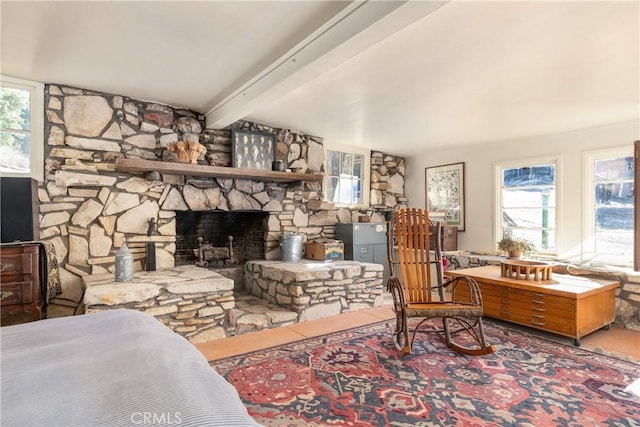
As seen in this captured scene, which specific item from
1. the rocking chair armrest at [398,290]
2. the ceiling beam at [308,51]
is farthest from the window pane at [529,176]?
the ceiling beam at [308,51]

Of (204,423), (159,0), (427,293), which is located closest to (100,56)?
(159,0)

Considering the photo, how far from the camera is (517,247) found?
4.28 m

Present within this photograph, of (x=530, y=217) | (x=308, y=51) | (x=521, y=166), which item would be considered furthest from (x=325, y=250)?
Answer: (x=521, y=166)

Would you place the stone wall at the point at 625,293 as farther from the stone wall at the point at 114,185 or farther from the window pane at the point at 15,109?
the window pane at the point at 15,109

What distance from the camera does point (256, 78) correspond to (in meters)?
2.83

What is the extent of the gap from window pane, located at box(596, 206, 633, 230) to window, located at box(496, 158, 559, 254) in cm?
42

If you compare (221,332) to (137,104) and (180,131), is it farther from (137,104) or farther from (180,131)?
(137,104)

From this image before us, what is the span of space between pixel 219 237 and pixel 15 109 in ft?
8.32

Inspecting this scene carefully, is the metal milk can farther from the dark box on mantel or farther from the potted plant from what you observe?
the potted plant

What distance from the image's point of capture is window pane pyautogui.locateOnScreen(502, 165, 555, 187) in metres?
Answer: 4.33

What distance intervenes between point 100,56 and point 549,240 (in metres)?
5.18

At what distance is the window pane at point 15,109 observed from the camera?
296cm

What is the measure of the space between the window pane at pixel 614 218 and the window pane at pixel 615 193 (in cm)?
7

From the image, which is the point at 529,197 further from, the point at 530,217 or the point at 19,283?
the point at 19,283
